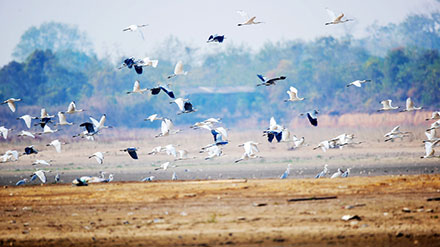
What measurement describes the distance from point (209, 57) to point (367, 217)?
5215 cm

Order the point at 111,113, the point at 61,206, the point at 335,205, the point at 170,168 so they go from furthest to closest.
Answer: the point at 111,113, the point at 170,168, the point at 61,206, the point at 335,205

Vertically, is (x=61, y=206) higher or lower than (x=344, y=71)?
lower

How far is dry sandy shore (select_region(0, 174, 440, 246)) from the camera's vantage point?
11922 mm

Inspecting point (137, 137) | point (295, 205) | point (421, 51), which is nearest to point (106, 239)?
point (295, 205)

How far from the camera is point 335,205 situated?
13953 mm

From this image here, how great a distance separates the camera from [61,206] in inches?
618

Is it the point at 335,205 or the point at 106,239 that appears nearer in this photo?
the point at 106,239

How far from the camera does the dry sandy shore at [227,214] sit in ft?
39.1

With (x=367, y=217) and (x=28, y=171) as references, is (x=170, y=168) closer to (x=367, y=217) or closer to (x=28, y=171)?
(x=28, y=171)

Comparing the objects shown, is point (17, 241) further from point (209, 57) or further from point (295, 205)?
point (209, 57)

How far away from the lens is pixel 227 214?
1357 cm

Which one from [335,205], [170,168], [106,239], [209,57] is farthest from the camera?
[209,57]

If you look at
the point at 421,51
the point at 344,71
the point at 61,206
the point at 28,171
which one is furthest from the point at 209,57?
the point at 61,206

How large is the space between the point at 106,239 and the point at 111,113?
39658 millimetres
